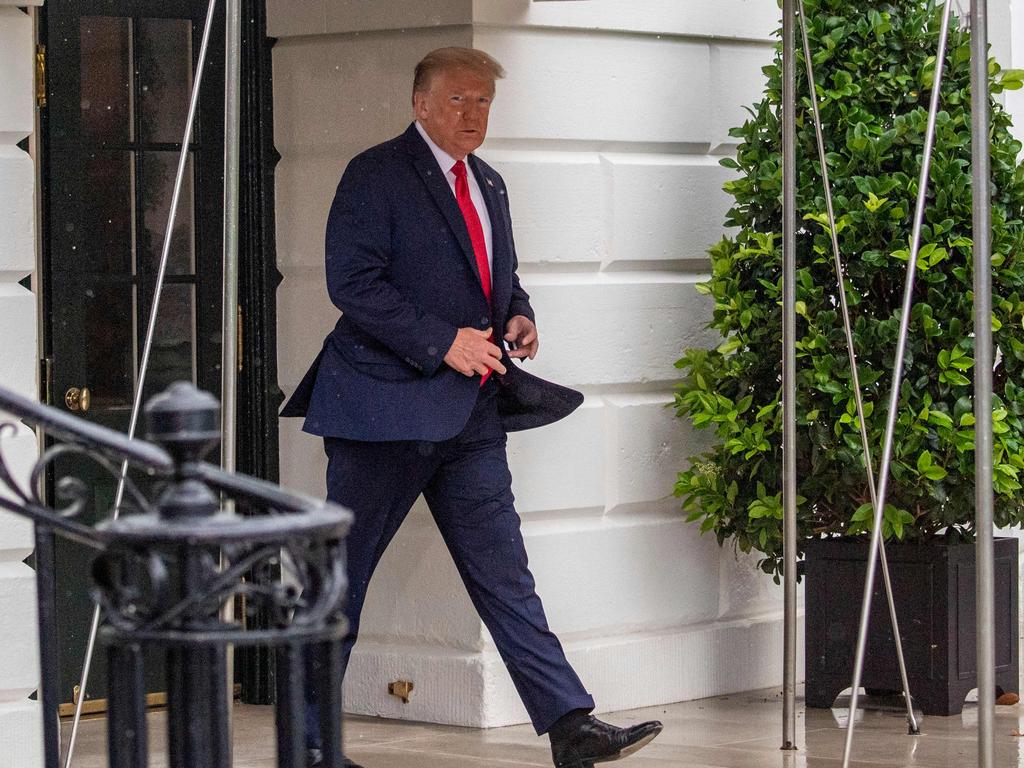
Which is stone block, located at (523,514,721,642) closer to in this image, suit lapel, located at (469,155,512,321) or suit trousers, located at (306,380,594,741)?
suit trousers, located at (306,380,594,741)

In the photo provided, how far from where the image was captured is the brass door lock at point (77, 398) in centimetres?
607

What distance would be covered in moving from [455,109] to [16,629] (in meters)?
1.85

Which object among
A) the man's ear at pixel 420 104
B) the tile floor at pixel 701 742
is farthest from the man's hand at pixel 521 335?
the tile floor at pixel 701 742

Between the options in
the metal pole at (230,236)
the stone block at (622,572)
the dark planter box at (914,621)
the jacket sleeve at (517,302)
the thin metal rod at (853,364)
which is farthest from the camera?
the stone block at (622,572)

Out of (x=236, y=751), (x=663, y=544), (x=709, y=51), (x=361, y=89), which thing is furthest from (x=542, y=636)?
(x=709, y=51)

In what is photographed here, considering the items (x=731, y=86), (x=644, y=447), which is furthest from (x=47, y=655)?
(x=731, y=86)

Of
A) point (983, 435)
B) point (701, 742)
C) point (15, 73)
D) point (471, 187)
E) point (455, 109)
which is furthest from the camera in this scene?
point (701, 742)

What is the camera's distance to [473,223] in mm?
5457

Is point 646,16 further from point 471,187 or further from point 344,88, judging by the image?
point 471,187

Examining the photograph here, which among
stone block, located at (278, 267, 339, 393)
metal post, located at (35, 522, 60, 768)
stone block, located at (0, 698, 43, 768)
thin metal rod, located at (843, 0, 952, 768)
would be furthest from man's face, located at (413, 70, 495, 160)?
metal post, located at (35, 522, 60, 768)

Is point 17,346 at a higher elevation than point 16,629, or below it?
higher

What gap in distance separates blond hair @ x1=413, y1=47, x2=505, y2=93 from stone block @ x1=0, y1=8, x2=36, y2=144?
107 centimetres

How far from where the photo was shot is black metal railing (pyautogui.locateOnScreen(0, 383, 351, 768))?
2.21 meters

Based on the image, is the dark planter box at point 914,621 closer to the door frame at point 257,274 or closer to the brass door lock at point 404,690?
the brass door lock at point 404,690
